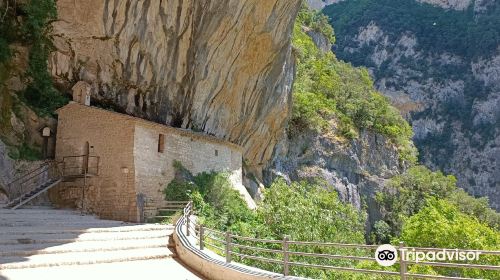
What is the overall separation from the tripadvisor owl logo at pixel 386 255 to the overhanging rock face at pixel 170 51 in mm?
→ 17968

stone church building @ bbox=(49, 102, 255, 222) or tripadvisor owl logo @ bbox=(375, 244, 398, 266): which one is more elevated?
stone church building @ bbox=(49, 102, 255, 222)

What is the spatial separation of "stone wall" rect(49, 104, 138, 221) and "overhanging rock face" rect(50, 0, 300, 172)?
8.96ft

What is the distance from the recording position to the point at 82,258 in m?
11.4

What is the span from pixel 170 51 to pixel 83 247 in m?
13.4

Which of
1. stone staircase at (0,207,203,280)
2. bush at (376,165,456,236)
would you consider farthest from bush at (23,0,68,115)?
bush at (376,165,456,236)

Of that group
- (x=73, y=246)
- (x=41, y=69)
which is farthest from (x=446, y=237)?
(x=41, y=69)

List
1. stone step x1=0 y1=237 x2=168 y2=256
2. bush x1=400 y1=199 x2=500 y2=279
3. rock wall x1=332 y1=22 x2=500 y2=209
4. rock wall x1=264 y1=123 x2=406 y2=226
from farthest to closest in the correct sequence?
1. rock wall x1=332 y1=22 x2=500 y2=209
2. rock wall x1=264 y1=123 x2=406 y2=226
3. bush x1=400 y1=199 x2=500 y2=279
4. stone step x1=0 y1=237 x2=168 y2=256

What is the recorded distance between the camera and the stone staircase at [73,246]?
10.6 meters

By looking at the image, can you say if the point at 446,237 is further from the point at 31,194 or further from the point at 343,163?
the point at 343,163

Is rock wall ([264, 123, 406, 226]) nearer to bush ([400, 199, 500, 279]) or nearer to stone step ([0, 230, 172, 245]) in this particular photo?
bush ([400, 199, 500, 279])

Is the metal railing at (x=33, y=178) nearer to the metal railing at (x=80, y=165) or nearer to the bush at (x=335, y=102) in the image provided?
the metal railing at (x=80, y=165)

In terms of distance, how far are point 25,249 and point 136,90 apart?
1301 cm

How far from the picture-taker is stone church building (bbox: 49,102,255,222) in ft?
63.4

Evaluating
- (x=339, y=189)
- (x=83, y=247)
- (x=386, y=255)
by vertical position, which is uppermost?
(x=386, y=255)
